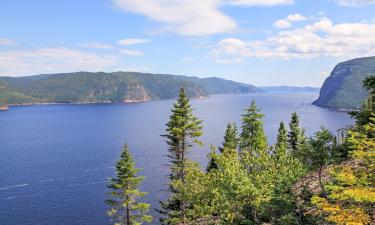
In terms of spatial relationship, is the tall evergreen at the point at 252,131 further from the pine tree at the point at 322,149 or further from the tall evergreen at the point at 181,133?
the pine tree at the point at 322,149

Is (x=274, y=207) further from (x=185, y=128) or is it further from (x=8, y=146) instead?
(x=8, y=146)

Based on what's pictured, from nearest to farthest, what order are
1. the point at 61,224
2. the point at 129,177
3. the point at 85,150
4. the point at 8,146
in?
1. the point at 129,177
2. the point at 61,224
3. the point at 85,150
4. the point at 8,146

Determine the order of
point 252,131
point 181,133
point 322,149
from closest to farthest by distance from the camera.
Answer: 1. point 322,149
2. point 181,133
3. point 252,131

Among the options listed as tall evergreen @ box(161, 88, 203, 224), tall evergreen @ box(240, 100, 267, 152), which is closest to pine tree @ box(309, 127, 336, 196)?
tall evergreen @ box(161, 88, 203, 224)

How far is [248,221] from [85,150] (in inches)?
6026

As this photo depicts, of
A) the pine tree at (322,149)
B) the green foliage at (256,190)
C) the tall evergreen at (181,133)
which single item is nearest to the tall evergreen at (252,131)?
the tall evergreen at (181,133)

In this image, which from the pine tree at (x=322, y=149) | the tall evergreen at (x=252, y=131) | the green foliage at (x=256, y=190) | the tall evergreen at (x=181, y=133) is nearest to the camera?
the pine tree at (x=322, y=149)

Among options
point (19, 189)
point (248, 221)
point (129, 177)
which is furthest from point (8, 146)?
point (248, 221)

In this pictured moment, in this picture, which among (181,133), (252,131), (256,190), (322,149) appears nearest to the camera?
(322,149)

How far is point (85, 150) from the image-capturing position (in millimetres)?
174000

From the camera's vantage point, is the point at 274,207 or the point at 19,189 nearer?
the point at 274,207

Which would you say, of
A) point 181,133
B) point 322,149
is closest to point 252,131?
point 181,133

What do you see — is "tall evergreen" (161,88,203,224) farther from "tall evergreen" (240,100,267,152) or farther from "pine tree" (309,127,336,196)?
"pine tree" (309,127,336,196)

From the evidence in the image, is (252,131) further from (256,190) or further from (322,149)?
(322,149)
